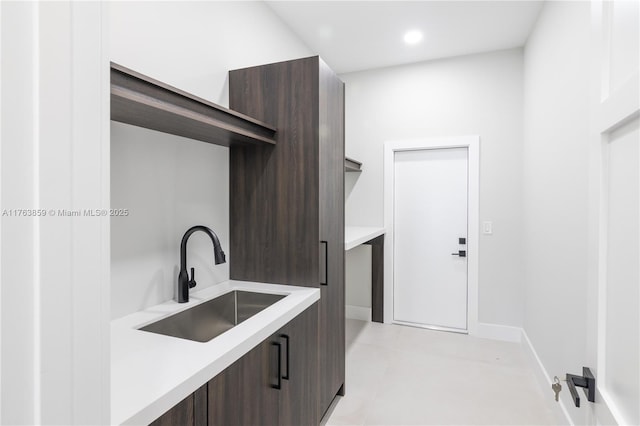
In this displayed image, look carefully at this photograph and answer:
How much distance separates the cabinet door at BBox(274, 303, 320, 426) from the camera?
1.47 meters

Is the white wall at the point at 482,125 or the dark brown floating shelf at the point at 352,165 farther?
the dark brown floating shelf at the point at 352,165

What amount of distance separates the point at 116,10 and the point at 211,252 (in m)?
1.18

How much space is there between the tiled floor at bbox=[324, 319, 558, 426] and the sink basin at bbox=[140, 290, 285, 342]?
86cm

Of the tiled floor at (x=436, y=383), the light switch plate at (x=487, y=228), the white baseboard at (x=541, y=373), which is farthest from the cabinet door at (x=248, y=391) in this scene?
the light switch plate at (x=487, y=228)

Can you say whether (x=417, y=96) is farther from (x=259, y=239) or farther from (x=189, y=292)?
(x=189, y=292)

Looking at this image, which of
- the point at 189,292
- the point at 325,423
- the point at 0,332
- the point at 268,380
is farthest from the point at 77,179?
the point at 325,423

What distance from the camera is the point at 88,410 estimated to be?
0.50 meters

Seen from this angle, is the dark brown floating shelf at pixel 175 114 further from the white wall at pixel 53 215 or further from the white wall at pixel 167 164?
the white wall at pixel 53 215

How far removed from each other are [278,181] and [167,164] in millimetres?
559

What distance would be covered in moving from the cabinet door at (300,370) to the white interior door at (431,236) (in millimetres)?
2021

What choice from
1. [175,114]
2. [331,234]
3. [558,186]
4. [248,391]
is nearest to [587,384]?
[248,391]

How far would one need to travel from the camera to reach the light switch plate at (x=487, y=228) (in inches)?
128

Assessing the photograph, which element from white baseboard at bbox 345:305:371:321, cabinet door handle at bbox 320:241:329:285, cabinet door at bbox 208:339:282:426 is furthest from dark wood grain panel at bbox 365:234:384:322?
cabinet door at bbox 208:339:282:426

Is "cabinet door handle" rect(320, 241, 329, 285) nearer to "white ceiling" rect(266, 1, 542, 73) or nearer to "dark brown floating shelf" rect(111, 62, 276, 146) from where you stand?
"dark brown floating shelf" rect(111, 62, 276, 146)
